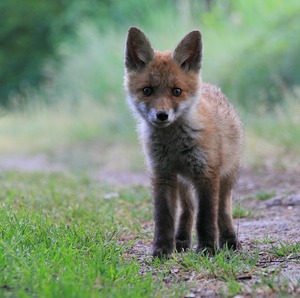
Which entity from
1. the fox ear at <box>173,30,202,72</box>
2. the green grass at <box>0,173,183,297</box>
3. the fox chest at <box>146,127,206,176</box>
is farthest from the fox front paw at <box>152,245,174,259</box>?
the fox ear at <box>173,30,202,72</box>

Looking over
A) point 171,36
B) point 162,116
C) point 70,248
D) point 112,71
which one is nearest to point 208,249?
point 162,116

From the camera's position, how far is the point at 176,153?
573 centimetres

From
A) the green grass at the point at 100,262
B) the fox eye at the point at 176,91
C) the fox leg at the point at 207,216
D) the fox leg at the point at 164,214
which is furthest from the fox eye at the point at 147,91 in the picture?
the green grass at the point at 100,262

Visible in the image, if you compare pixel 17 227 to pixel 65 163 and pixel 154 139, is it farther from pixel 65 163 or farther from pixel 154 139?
pixel 65 163

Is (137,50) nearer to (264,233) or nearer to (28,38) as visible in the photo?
(264,233)

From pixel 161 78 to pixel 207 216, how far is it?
1.23 meters

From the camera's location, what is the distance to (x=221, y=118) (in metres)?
6.11

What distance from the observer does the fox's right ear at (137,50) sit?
5922mm

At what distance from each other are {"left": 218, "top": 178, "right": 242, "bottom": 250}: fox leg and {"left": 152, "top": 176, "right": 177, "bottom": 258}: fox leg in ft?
1.74

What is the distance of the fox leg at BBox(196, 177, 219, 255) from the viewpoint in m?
5.51

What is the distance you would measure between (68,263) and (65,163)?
968cm

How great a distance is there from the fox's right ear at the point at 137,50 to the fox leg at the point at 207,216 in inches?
48.5

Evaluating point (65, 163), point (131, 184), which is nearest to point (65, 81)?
point (65, 163)

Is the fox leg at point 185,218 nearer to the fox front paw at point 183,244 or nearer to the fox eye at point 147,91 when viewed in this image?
the fox front paw at point 183,244
